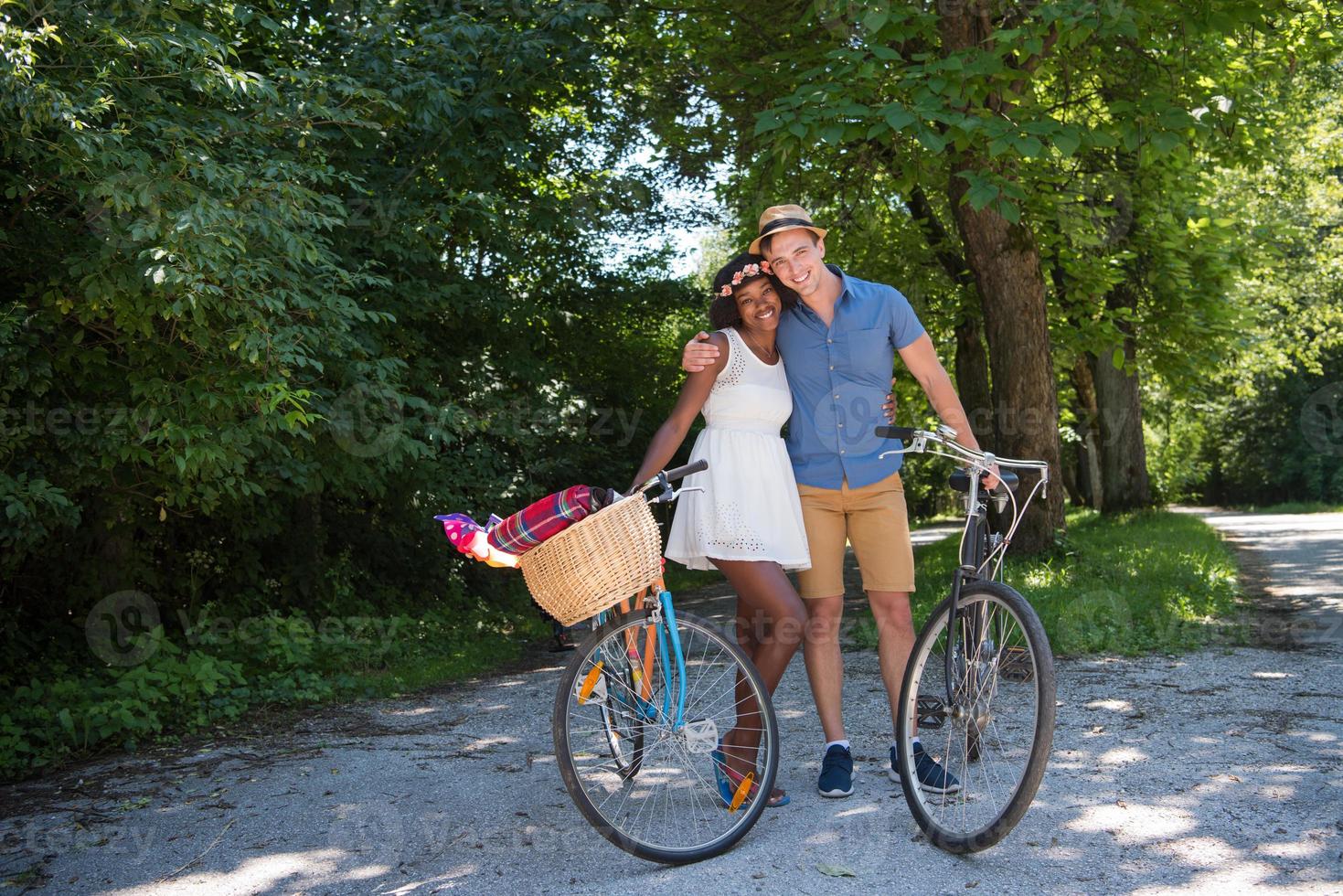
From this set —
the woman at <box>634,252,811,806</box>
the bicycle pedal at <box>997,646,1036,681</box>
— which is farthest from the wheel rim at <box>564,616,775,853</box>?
the bicycle pedal at <box>997,646,1036,681</box>

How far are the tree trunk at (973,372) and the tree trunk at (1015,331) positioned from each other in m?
3.94

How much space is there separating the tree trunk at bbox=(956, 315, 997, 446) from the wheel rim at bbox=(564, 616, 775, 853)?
449 inches

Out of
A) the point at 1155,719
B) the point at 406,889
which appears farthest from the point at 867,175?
the point at 406,889

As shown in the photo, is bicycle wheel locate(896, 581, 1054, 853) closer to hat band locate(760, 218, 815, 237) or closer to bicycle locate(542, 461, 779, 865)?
bicycle locate(542, 461, 779, 865)

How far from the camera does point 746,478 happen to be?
4281 mm

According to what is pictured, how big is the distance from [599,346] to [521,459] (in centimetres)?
255

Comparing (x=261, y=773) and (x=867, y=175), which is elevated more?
(x=867, y=175)

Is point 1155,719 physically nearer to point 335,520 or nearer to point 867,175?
point 867,175

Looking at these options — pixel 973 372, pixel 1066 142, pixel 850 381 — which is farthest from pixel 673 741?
pixel 973 372

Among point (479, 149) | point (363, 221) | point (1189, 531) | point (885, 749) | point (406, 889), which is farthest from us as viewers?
point (1189, 531)

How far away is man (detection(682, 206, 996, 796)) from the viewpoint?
4.37 m

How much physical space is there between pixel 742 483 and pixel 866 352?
694 millimetres

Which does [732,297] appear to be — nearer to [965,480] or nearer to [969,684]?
[965,480]

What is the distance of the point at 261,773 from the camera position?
524 cm
